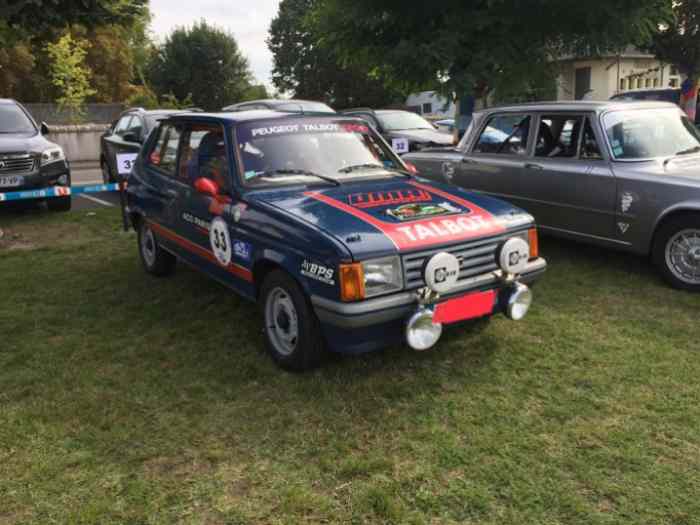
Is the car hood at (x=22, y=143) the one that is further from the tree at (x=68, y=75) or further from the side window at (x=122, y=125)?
the tree at (x=68, y=75)

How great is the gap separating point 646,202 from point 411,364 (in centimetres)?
289

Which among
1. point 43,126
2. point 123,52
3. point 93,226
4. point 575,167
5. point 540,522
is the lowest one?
point 540,522

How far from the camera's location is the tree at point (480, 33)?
830 cm

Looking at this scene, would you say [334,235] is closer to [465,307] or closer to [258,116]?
[465,307]

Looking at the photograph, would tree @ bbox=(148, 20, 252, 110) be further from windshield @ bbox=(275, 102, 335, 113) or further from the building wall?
windshield @ bbox=(275, 102, 335, 113)

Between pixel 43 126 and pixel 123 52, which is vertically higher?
pixel 123 52

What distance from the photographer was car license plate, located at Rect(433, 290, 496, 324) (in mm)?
3793

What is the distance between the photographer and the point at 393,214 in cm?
398

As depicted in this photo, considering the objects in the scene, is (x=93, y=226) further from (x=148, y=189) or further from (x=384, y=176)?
(x=384, y=176)

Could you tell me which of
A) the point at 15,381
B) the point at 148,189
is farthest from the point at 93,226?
the point at 15,381

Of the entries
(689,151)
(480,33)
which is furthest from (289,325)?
(480,33)

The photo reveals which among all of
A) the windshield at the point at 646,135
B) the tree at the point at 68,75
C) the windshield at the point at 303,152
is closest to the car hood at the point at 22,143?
the windshield at the point at 303,152

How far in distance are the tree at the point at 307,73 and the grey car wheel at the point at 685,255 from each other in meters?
42.9

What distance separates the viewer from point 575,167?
6195 millimetres
